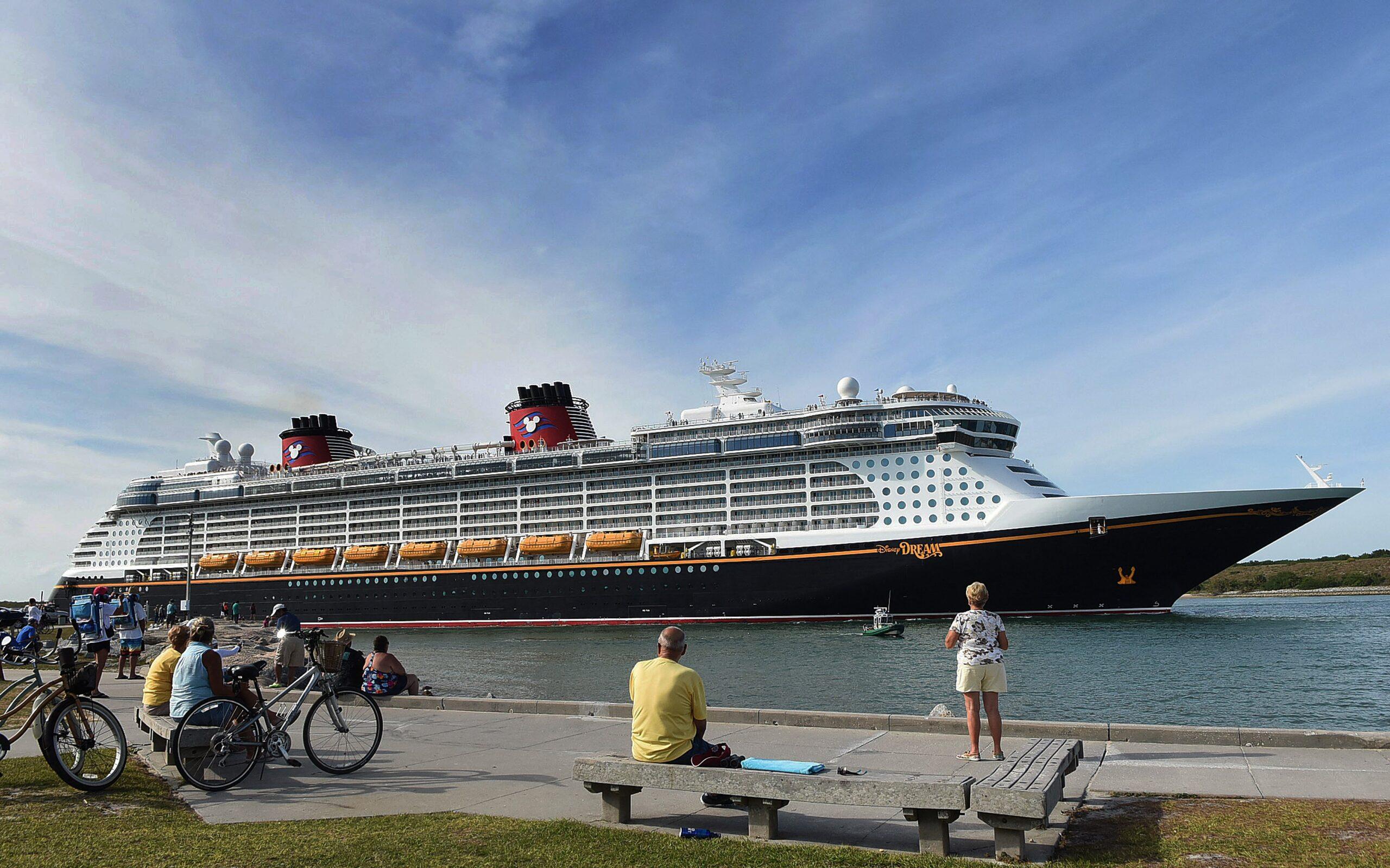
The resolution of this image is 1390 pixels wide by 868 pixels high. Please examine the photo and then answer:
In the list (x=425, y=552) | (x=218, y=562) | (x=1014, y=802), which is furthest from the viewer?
(x=218, y=562)

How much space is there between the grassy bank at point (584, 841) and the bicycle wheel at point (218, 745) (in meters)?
0.82

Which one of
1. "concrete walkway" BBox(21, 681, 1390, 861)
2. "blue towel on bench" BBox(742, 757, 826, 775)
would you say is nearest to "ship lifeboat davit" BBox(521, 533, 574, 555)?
"concrete walkway" BBox(21, 681, 1390, 861)

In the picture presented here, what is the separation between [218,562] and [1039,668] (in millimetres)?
58926

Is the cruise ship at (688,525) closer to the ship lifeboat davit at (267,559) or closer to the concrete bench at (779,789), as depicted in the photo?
the ship lifeboat davit at (267,559)

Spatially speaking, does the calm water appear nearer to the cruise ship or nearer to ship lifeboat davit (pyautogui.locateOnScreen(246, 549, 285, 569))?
the cruise ship

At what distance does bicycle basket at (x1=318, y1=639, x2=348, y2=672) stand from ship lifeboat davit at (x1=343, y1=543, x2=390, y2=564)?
168ft

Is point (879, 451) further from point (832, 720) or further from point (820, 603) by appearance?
point (832, 720)

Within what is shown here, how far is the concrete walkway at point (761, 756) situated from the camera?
6.31 metres

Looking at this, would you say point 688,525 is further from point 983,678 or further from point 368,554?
Answer: point 983,678

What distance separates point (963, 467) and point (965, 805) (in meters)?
38.6

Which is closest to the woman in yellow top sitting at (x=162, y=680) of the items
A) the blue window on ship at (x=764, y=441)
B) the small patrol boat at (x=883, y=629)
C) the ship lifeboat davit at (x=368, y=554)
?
the small patrol boat at (x=883, y=629)

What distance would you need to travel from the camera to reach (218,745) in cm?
750

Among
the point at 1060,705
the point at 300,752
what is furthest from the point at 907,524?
the point at 300,752

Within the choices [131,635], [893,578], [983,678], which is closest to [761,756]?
[983,678]
